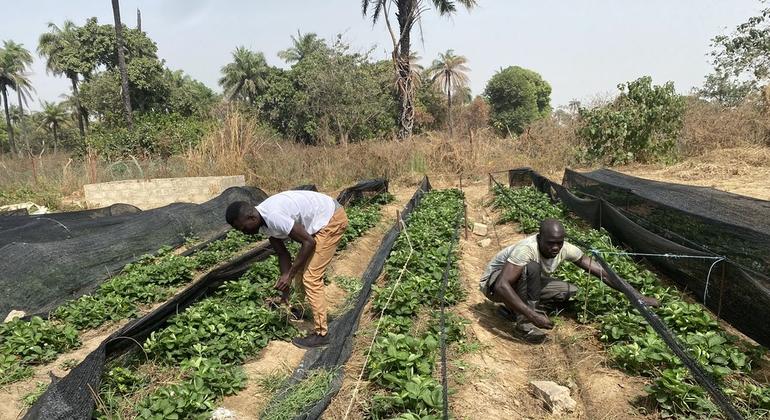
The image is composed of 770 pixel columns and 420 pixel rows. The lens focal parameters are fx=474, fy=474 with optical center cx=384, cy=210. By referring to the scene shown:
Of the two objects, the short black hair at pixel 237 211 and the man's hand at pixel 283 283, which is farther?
the man's hand at pixel 283 283

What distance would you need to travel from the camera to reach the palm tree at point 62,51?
27203 millimetres

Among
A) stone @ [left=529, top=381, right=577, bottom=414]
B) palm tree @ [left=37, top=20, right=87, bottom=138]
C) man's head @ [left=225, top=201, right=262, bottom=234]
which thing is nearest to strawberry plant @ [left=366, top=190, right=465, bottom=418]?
stone @ [left=529, top=381, right=577, bottom=414]

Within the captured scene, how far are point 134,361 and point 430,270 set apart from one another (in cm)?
300

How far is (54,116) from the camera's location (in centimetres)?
4684

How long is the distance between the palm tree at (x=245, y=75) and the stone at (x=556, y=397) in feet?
132

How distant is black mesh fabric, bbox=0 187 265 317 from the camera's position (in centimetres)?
497

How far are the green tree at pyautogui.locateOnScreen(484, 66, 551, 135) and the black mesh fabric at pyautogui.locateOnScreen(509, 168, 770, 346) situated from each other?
114 feet

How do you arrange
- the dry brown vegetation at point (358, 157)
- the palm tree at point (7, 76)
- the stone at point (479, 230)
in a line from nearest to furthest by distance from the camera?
the stone at point (479, 230) → the dry brown vegetation at point (358, 157) → the palm tree at point (7, 76)

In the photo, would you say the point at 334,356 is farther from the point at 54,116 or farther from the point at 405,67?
the point at 54,116

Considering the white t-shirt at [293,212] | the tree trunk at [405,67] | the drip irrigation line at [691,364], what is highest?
the tree trunk at [405,67]

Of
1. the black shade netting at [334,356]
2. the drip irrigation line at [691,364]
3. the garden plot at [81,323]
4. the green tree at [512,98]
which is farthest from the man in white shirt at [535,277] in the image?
the green tree at [512,98]

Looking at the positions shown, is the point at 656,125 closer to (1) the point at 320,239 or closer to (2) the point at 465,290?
(2) the point at 465,290

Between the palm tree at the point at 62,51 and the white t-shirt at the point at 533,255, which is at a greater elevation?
the palm tree at the point at 62,51

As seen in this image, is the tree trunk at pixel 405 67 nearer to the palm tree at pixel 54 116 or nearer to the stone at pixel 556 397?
the stone at pixel 556 397
